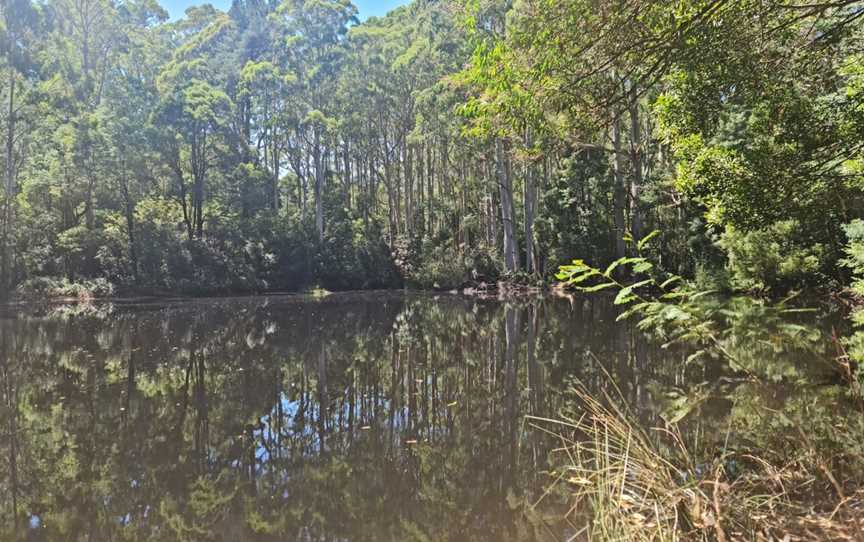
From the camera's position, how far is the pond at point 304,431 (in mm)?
3531

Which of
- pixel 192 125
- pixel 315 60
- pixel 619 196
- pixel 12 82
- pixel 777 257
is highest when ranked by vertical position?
pixel 315 60

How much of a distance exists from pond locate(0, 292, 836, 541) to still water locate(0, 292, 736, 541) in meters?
0.02

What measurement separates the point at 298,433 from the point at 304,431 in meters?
0.07

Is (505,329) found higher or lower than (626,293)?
lower

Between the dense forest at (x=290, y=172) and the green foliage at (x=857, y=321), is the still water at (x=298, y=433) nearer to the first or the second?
the green foliage at (x=857, y=321)

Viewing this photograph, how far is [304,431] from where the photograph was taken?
5.26 meters

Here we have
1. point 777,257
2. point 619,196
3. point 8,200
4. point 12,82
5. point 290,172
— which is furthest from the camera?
point 290,172

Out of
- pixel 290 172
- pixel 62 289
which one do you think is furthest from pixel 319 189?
pixel 62 289

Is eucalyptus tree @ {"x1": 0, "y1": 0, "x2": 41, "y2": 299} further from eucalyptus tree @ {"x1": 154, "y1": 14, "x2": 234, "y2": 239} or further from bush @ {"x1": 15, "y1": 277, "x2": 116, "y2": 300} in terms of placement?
eucalyptus tree @ {"x1": 154, "y1": 14, "x2": 234, "y2": 239}

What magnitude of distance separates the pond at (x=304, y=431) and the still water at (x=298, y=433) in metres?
0.02

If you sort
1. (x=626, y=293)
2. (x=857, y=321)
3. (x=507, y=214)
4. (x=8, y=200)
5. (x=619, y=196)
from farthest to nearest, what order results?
(x=507, y=214), (x=8, y=200), (x=619, y=196), (x=857, y=321), (x=626, y=293)

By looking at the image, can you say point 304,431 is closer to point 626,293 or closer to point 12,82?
point 626,293

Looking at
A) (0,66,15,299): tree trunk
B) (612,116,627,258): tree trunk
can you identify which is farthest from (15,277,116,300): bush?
(612,116,627,258): tree trunk

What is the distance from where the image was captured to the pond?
11.6 ft
